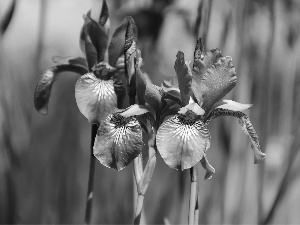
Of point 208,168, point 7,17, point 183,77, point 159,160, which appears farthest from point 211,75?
point 159,160

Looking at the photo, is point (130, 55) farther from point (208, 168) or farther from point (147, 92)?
point (208, 168)

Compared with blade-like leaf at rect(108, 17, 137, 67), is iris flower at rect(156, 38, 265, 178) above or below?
below

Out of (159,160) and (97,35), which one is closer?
(97,35)

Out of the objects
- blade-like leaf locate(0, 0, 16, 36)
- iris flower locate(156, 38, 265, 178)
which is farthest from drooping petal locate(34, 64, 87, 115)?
iris flower locate(156, 38, 265, 178)

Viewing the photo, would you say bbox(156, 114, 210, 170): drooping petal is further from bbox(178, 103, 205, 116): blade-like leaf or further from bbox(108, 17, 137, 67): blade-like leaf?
bbox(108, 17, 137, 67): blade-like leaf

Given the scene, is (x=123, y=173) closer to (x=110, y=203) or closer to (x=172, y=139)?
(x=110, y=203)

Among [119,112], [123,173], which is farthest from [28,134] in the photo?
[123,173]
